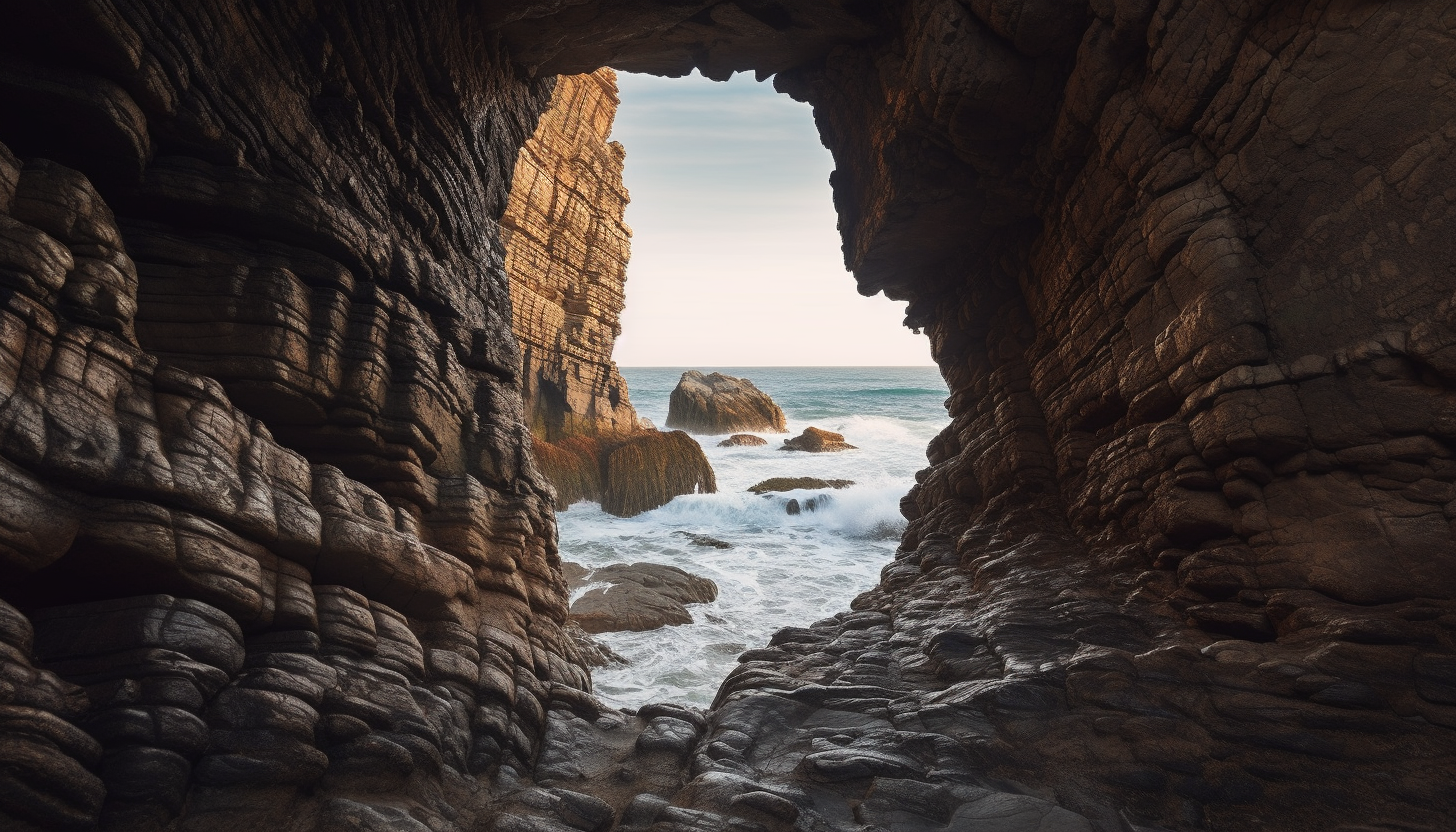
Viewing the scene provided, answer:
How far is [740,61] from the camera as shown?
14820 mm

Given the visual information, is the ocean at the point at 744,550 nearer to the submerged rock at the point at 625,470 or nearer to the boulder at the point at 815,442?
the submerged rock at the point at 625,470

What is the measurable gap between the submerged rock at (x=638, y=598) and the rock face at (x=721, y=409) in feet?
111

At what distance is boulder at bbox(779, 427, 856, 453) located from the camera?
46969 mm

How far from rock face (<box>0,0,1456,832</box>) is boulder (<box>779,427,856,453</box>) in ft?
116

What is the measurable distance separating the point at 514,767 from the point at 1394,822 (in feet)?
25.0

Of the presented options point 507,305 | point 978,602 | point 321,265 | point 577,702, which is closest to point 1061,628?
point 978,602

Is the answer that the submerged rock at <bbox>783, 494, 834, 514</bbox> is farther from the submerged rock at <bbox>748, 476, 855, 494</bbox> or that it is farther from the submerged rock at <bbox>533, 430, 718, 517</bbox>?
the submerged rock at <bbox>533, 430, 718, 517</bbox>

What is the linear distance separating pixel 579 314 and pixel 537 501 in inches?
917

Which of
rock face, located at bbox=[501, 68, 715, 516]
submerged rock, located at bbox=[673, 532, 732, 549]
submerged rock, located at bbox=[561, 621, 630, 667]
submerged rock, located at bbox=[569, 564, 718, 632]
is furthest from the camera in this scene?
rock face, located at bbox=[501, 68, 715, 516]

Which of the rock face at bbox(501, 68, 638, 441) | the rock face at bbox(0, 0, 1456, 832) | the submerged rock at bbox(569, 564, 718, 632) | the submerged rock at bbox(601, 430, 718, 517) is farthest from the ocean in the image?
the rock face at bbox(501, 68, 638, 441)

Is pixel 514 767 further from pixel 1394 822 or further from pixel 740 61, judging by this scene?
pixel 740 61

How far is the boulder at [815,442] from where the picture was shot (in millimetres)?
46969

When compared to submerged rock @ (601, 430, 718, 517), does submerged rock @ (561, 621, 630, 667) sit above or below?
below

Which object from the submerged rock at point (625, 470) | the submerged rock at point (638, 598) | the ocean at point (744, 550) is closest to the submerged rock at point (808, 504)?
the ocean at point (744, 550)
